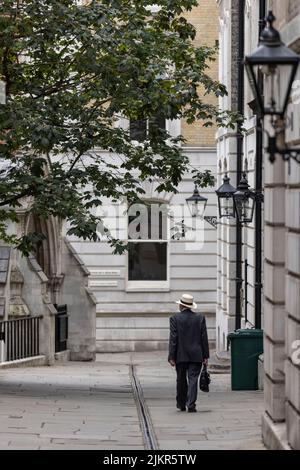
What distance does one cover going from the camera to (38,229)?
35.2 meters

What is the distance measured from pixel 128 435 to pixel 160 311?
74.1 ft

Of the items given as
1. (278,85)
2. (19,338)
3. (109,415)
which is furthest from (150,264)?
(278,85)

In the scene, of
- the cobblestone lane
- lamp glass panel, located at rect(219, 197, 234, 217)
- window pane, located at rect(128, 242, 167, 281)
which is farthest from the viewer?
window pane, located at rect(128, 242, 167, 281)

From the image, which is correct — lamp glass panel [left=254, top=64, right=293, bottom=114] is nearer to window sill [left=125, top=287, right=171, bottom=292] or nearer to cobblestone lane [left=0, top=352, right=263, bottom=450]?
cobblestone lane [left=0, top=352, right=263, bottom=450]

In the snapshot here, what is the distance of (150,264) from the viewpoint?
38625 mm

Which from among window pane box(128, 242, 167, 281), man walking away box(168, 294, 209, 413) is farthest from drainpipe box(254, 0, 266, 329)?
window pane box(128, 242, 167, 281)

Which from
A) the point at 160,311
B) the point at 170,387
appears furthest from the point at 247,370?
the point at 160,311

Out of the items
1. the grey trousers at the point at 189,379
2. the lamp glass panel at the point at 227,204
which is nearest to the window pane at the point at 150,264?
the lamp glass panel at the point at 227,204

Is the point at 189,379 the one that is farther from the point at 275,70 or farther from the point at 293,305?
the point at 275,70

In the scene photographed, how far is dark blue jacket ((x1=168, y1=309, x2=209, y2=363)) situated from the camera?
17516mm

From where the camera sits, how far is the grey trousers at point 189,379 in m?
17.6

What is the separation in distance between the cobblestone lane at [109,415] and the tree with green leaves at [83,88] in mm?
2605

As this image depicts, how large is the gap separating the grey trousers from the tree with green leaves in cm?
405
